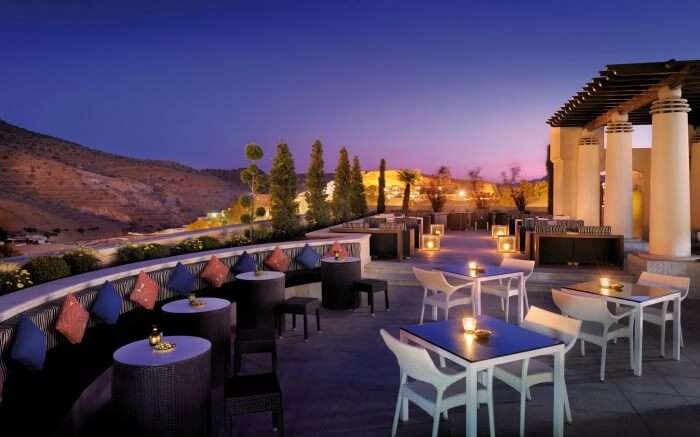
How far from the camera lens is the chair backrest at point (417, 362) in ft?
11.9

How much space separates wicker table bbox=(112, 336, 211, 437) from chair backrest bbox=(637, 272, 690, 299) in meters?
5.49

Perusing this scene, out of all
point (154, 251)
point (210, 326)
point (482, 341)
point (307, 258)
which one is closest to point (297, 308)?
point (210, 326)

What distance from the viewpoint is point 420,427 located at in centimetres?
422

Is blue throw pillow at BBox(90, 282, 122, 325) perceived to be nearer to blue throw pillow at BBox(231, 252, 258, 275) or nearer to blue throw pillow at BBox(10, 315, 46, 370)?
blue throw pillow at BBox(10, 315, 46, 370)

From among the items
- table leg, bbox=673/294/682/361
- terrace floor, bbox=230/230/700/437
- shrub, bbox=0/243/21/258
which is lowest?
terrace floor, bbox=230/230/700/437

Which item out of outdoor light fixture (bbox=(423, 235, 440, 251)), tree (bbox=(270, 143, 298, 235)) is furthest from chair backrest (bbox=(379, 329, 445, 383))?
outdoor light fixture (bbox=(423, 235, 440, 251))

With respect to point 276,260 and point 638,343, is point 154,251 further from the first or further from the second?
point 638,343

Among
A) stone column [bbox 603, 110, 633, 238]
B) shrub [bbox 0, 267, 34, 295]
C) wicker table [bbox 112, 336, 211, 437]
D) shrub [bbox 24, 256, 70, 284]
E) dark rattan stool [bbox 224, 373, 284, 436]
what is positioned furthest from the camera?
stone column [bbox 603, 110, 633, 238]

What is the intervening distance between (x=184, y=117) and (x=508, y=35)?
59882 millimetres

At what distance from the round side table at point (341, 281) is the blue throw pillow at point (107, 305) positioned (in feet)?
11.7

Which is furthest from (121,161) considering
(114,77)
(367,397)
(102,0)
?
(367,397)

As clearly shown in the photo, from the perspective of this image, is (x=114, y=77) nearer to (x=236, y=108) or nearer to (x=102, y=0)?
(x=236, y=108)

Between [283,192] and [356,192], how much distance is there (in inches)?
A: 363

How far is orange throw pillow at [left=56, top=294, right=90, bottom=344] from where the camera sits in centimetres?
480
